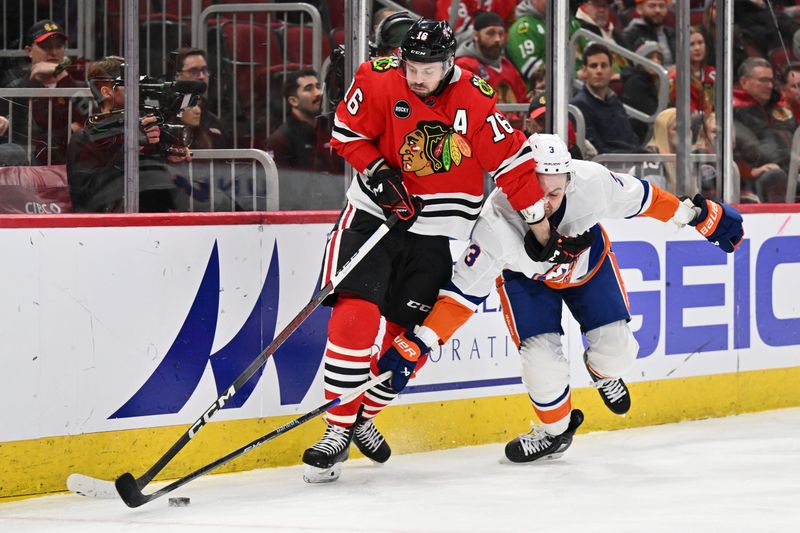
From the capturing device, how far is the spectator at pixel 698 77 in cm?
502

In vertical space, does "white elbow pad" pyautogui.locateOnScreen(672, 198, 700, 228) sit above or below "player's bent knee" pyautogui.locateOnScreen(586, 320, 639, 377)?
above

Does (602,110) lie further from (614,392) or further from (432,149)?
(432,149)

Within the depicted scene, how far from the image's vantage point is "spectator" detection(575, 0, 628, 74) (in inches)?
195

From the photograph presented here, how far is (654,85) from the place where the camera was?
16.8 ft

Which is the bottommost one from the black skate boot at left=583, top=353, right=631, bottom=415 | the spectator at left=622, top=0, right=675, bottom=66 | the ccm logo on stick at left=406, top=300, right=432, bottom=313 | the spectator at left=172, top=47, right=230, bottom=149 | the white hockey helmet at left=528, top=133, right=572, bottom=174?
the black skate boot at left=583, top=353, right=631, bottom=415

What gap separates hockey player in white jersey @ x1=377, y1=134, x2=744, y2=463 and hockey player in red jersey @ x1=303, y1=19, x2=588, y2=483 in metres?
0.10

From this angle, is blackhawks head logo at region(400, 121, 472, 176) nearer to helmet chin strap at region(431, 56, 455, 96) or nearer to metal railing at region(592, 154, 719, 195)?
helmet chin strap at region(431, 56, 455, 96)

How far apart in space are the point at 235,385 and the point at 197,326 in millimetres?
294

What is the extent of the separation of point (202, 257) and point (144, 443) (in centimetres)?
53

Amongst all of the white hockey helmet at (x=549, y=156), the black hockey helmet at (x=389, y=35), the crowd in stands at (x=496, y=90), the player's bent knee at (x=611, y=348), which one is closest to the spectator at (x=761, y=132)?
the crowd in stands at (x=496, y=90)

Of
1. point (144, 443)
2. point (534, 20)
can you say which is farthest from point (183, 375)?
point (534, 20)

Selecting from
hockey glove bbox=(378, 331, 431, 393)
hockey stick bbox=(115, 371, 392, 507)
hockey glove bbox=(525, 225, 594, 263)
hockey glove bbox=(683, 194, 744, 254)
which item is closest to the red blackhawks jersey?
hockey glove bbox=(525, 225, 594, 263)

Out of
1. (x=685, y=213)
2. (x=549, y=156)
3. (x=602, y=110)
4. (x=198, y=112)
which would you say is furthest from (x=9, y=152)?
(x=602, y=110)

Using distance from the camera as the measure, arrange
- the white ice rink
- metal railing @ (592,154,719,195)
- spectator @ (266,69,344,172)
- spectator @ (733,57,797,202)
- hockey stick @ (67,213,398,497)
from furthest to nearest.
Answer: spectator @ (733,57,797,202) → metal railing @ (592,154,719,195) → spectator @ (266,69,344,172) → hockey stick @ (67,213,398,497) → the white ice rink
